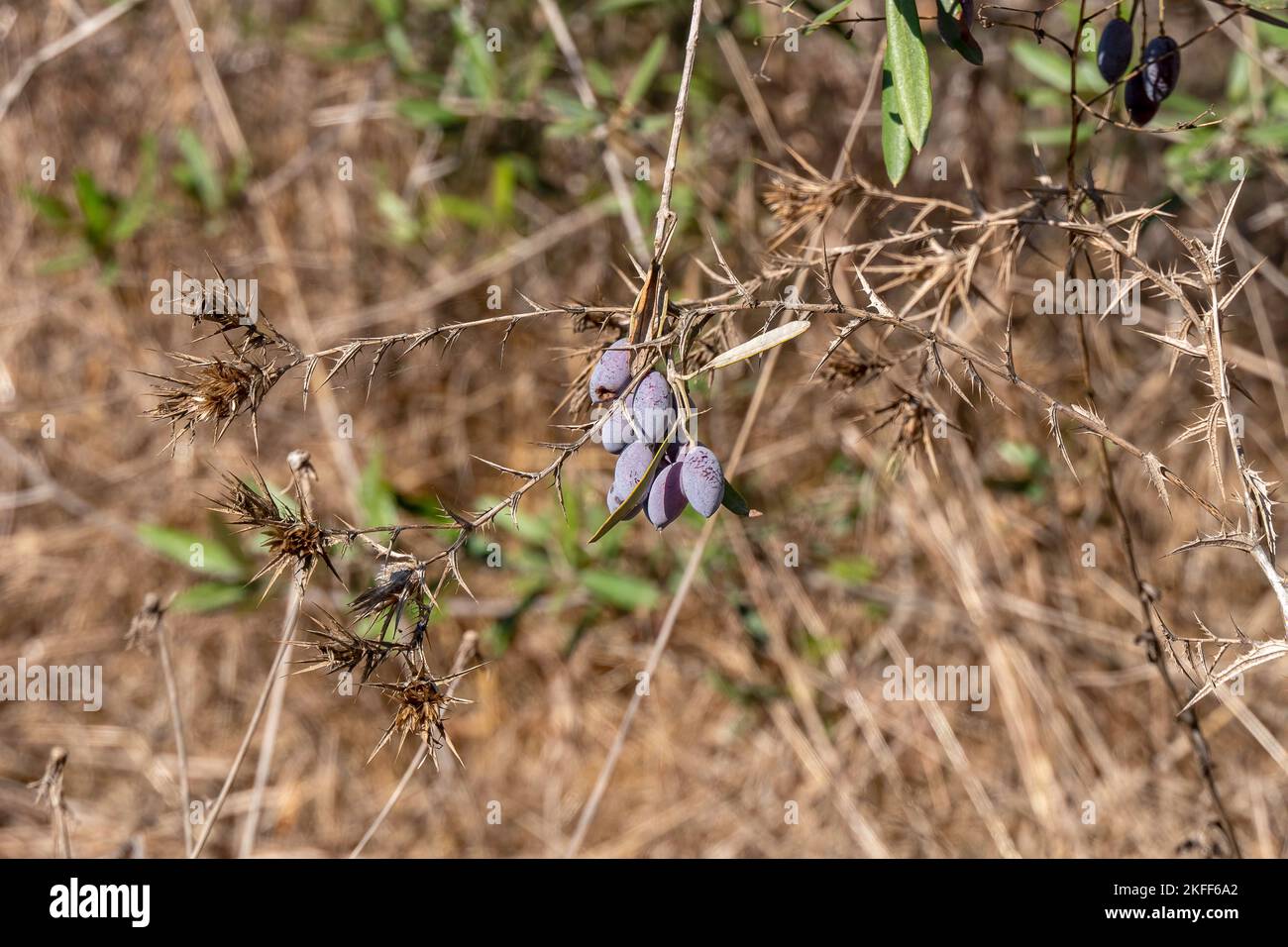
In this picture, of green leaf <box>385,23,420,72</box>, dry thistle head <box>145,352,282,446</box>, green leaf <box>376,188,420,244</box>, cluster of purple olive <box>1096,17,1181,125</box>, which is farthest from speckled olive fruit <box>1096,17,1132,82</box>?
green leaf <box>376,188,420,244</box>

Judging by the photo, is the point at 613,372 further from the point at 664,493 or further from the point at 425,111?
the point at 425,111

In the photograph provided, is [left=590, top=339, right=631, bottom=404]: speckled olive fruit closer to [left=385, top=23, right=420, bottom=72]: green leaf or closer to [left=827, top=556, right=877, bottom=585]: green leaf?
[left=827, top=556, right=877, bottom=585]: green leaf

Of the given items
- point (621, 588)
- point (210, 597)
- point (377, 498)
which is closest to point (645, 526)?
point (621, 588)

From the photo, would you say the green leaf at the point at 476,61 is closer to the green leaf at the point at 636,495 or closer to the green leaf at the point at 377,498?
the green leaf at the point at 377,498

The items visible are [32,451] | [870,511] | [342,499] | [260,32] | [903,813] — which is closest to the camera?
[903,813]

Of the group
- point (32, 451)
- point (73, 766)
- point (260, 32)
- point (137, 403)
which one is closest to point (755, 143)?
point (260, 32)

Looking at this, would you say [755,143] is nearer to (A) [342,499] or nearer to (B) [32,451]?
(A) [342,499]
